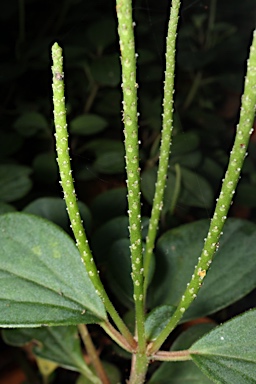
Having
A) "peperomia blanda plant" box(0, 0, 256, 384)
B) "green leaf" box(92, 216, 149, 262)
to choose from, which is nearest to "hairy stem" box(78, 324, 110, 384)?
"peperomia blanda plant" box(0, 0, 256, 384)

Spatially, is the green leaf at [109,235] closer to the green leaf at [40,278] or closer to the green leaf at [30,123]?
the green leaf at [40,278]

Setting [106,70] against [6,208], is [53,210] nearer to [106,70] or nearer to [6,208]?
[6,208]

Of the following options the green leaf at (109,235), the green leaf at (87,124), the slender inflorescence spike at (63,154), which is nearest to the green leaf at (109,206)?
the green leaf at (109,235)

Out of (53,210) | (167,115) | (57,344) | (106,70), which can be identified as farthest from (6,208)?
(106,70)

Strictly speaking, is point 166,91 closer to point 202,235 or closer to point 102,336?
point 202,235

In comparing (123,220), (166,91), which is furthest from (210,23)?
(166,91)

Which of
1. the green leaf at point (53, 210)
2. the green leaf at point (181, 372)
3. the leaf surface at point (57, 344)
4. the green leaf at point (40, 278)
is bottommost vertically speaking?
the leaf surface at point (57, 344)

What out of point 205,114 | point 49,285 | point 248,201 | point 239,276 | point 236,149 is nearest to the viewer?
point 236,149
